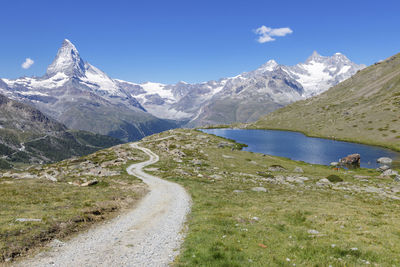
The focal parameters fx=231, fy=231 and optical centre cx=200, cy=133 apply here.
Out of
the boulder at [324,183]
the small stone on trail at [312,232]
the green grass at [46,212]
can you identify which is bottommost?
the boulder at [324,183]

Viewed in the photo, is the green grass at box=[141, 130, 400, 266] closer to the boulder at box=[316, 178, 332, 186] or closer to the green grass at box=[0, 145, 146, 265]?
the green grass at box=[0, 145, 146, 265]

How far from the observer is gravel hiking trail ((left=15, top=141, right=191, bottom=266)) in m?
14.9

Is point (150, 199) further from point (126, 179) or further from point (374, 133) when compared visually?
point (374, 133)

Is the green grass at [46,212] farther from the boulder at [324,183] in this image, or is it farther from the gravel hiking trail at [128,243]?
the boulder at [324,183]

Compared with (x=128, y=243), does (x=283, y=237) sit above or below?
above

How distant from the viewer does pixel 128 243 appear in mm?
17812

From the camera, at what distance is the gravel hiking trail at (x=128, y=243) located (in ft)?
48.8

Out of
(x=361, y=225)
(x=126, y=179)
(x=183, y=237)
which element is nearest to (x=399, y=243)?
(x=361, y=225)

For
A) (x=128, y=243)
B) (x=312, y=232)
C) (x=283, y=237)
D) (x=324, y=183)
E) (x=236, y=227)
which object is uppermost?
(x=312, y=232)

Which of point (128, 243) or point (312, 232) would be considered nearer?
point (128, 243)

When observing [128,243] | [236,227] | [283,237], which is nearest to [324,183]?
[236,227]

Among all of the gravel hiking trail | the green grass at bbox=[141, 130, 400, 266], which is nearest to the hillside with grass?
the green grass at bbox=[141, 130, 400, 266]

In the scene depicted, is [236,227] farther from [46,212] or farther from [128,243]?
[46,212]

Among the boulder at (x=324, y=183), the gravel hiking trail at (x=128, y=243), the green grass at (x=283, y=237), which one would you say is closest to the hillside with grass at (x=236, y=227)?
the green grass at (x=283, y=237)
